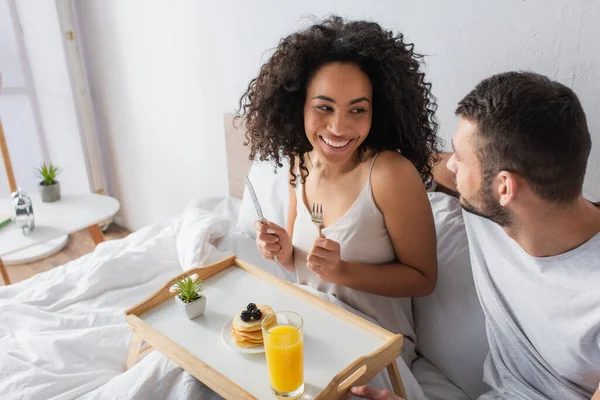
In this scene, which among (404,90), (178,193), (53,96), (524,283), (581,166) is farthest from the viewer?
(53,96)

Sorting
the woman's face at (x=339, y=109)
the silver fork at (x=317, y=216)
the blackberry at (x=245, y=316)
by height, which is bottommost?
the blackberry at (x=245, y=316)

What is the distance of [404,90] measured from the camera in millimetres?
1137

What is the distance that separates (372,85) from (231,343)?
0.70 m

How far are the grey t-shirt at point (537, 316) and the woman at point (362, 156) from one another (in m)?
0.17

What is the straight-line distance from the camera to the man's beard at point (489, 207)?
90cm

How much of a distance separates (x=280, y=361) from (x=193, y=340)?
269 millimetres

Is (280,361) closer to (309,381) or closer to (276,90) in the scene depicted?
(309,381)

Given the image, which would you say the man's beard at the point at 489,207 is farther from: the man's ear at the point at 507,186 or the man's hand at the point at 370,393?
the man's hand at the point at 370,393

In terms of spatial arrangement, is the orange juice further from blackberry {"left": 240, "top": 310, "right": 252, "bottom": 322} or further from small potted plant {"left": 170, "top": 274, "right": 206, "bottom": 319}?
small potted plant {"left": 170, "top": 274, "right": 206, "bottom": 319}

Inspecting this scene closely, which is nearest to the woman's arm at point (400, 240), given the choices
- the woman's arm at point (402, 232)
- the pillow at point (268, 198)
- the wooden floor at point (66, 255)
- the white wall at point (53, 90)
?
the woman's arm at point (402, 232)

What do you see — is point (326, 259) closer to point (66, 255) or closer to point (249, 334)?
point (249, 334)

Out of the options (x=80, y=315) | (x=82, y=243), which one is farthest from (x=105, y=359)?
(x=82, y=243)

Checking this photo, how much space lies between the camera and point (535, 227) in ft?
2.90

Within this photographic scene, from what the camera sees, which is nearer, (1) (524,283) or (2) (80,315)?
(1) (524,283)
